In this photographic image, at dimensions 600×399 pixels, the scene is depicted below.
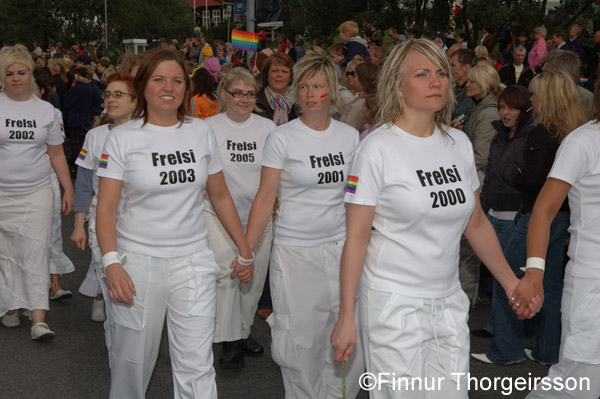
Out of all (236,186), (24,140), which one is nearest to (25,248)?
(24,140)

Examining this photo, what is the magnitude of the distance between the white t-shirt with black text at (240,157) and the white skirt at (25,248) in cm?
186

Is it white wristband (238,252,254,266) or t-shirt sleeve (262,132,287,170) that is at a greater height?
t-shirt sleeve (262,132,287,170)

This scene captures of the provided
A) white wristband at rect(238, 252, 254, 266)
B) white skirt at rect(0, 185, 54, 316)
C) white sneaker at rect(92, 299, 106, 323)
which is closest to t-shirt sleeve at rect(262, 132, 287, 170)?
white wristband at rect(238, 252, 254, 266)

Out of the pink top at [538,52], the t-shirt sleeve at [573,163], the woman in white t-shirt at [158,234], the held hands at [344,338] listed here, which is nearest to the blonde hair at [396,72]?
the t-shirt sleeve at [573,163]

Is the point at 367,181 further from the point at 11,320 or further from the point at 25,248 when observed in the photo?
the point at 11,320

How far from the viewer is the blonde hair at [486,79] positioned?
Result: 7547 millimetres

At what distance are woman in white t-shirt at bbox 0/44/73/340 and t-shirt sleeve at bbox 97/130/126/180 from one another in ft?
8.77

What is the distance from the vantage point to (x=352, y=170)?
353 cm

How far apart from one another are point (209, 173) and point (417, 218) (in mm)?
1528

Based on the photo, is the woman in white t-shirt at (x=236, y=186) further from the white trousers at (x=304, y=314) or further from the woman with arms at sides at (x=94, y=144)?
the white trousers at (x=304, y=314)

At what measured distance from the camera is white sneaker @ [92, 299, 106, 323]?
7191 mm

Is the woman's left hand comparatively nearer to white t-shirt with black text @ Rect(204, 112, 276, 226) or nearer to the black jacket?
white t-shirt with black text @ Rect(204, 112, 276, 226)

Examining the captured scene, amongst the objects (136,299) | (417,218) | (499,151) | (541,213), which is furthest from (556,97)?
(136,299)

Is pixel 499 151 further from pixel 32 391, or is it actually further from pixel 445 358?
pixel 32 391
